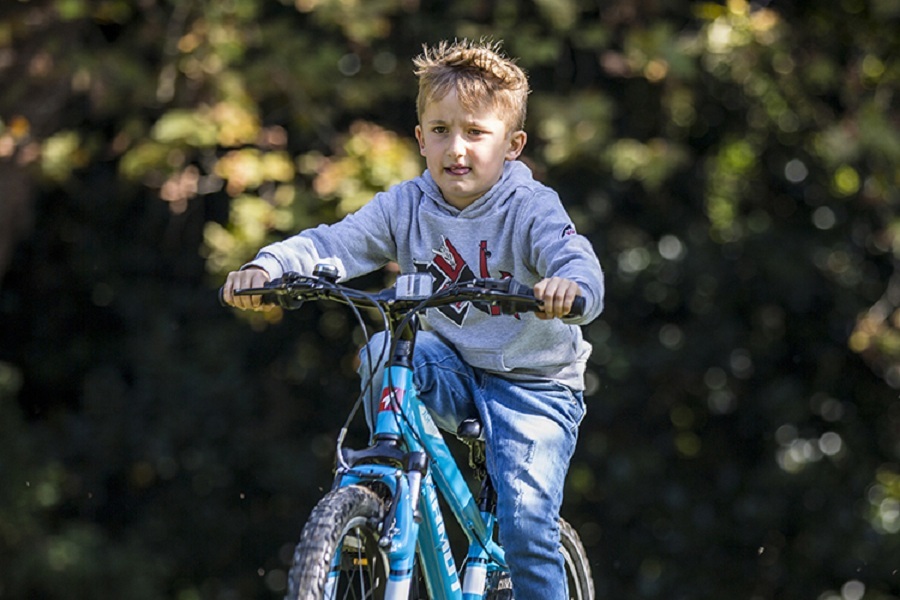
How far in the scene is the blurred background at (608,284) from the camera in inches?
300

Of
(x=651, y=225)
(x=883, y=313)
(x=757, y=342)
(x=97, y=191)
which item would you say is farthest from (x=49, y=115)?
(x=883, y=313)

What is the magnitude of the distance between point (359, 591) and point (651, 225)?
18.3 ft

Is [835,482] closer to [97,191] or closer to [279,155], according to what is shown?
[279,155]

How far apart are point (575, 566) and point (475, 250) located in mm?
1032

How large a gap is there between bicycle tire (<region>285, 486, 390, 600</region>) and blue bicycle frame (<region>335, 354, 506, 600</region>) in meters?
0.05

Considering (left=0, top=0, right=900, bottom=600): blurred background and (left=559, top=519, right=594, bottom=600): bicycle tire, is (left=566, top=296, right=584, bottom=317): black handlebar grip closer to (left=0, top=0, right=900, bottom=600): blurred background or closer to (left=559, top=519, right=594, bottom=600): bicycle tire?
(left=559, top=519, right=594, bottom=600): bicycle tire

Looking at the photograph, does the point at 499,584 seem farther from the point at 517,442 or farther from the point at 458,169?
the point at 458,169

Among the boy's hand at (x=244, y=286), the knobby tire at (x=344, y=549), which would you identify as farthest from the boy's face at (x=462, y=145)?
the knobby tire at (x=344, y=549)

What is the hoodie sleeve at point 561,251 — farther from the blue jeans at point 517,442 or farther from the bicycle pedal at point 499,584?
the bicycle pedal at point 499,584

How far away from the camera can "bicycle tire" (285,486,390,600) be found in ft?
9.30

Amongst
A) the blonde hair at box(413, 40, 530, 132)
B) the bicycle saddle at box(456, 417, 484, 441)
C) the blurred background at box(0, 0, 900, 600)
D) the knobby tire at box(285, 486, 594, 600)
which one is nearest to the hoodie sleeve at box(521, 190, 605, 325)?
the blonde hair at box(413, 40, 530, 132)

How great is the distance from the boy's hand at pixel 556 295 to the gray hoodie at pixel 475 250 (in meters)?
0.39

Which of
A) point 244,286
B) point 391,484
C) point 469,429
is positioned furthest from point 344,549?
point 244,286

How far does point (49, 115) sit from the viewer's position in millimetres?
7789
